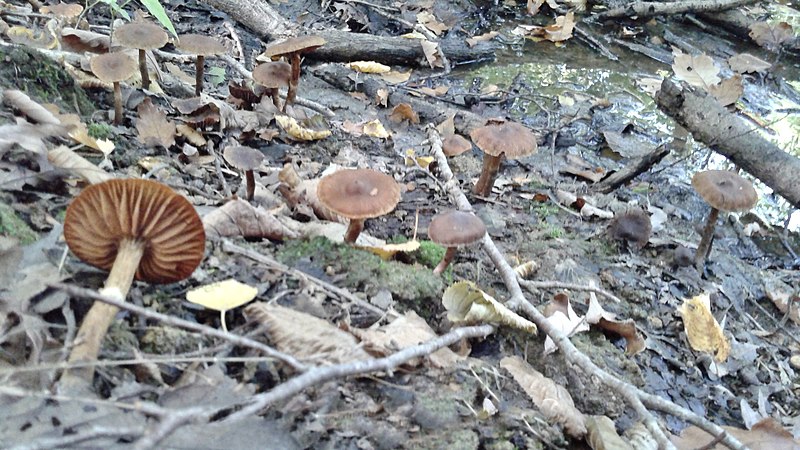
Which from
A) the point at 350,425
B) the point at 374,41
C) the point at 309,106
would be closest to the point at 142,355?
the point at 350,425

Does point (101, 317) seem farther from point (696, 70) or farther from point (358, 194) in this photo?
point (696, 70)

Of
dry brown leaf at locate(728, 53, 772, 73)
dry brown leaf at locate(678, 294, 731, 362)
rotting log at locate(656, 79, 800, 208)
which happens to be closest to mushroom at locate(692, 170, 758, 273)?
dry brown leaf at locate(678, 294, 731, 362)

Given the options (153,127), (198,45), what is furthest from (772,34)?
(153,127)

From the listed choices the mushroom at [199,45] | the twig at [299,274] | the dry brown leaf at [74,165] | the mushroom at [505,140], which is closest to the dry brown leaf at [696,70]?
the mushroom at [505,140]

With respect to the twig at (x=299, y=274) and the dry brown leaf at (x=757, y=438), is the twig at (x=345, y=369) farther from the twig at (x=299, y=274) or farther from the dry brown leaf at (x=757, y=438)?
the dry brown leaf at (x=757, y=438)

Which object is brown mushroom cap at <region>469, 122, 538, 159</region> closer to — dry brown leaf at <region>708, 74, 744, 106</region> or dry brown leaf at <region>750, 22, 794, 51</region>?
dry brown leaf at <region>708, 74, 744, 106</region>
